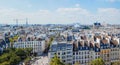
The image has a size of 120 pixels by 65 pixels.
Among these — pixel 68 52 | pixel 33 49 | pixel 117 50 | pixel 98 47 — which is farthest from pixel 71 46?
pixel 33 49

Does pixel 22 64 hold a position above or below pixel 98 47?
below

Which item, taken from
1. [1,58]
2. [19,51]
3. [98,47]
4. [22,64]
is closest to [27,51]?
[19,51]

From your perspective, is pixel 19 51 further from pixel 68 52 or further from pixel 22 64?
pixel 68 52

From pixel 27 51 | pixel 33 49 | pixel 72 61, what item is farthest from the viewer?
pixel 33 49

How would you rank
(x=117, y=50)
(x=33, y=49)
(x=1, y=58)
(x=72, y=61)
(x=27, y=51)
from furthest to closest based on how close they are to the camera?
(x=33, y=49) → (x=27, y=51) → (x=117, y=50) → (x=72, y=61) → (x=1, y=58)

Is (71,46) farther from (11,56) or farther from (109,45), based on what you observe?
(11,56)

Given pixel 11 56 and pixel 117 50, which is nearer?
pixel 11 56

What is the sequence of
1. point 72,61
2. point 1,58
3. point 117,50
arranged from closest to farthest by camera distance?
point 1,58, point 72,61, point 117,50

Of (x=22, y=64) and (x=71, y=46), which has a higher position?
(x=71, y=46)

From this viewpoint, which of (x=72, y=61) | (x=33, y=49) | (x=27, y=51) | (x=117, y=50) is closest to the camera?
(x=72, y=61)
